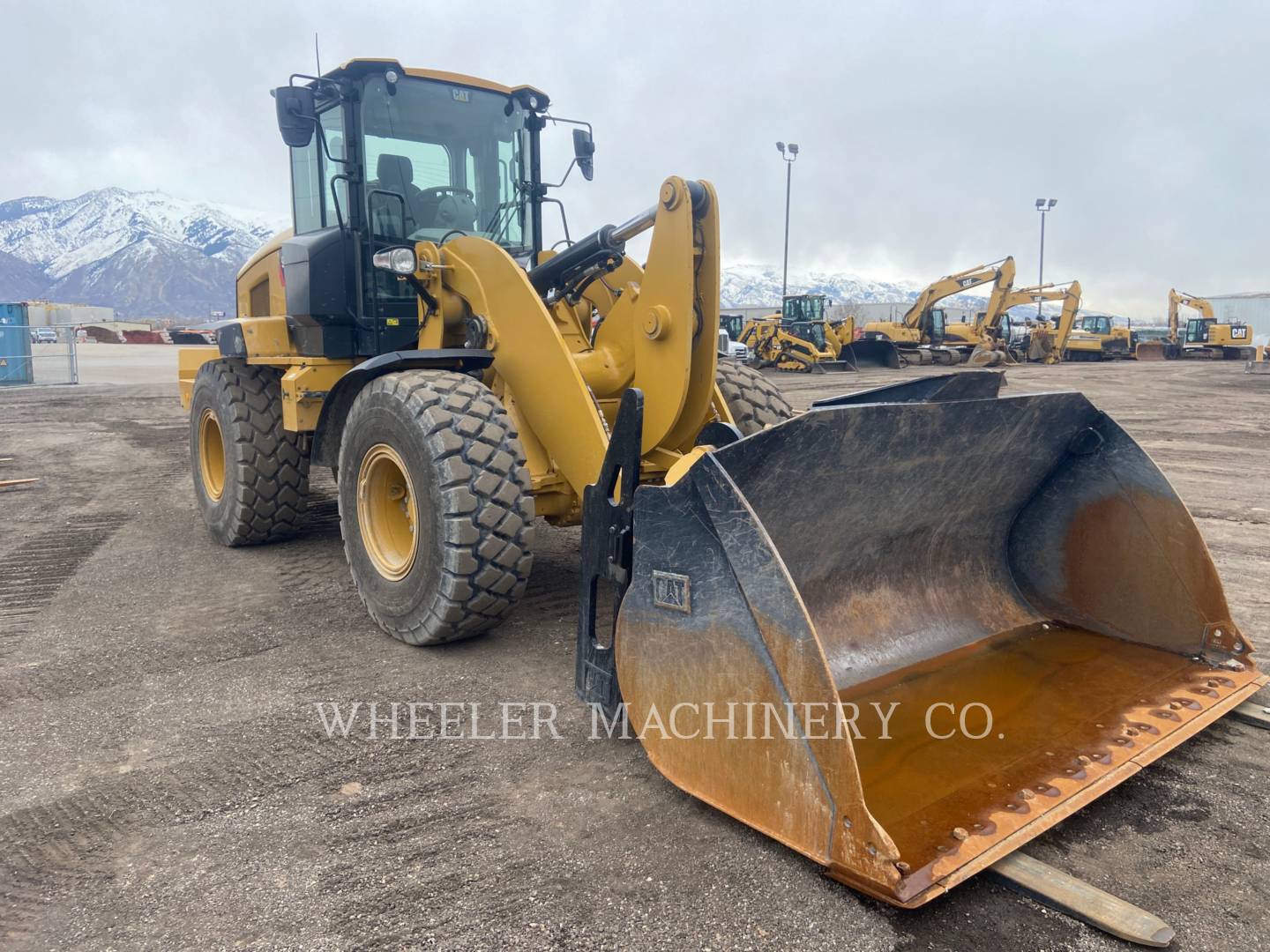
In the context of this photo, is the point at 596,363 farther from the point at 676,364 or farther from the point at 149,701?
the point at 149,701

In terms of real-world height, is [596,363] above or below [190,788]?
above

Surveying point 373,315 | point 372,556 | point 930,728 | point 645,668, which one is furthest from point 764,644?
point 373,315

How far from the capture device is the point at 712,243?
376cm

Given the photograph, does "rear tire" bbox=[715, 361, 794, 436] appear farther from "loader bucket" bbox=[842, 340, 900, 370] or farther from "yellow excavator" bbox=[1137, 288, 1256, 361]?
"yellow excavator" bbox=[1137, 288, 1256, 361]

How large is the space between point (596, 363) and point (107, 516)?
16.5 feet

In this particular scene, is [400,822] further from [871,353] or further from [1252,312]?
[1252,312]

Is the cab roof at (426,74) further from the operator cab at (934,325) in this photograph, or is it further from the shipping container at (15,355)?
the operator cab at (934,325)

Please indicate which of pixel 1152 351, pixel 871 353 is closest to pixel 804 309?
pixel 871 353

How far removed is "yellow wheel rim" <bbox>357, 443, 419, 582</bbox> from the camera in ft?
13.9

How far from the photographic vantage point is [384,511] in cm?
442

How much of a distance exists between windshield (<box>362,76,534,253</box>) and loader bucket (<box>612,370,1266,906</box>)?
283 centimetres

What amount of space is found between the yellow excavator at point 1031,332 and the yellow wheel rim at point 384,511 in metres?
29.3

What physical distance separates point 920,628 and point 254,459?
415cm

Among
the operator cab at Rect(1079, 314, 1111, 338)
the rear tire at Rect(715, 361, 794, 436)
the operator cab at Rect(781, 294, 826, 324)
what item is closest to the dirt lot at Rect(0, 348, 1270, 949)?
the rear tire at Rect(715, 361, 794, 436)
